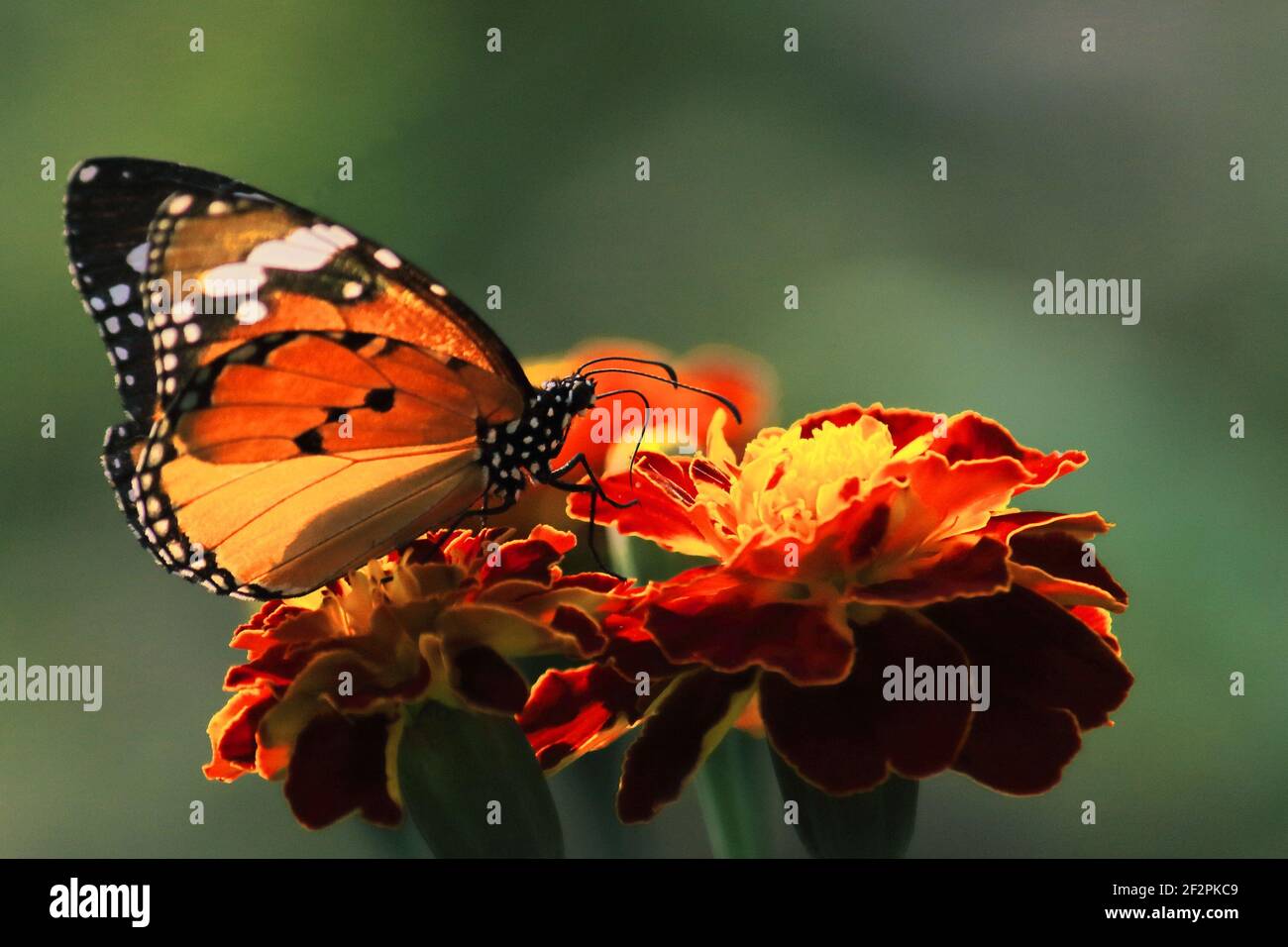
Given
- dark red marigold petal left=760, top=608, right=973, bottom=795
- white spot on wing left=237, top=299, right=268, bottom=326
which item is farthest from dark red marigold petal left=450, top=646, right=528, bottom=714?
white spot on wing left=237, top=299, right=268, bottom=326

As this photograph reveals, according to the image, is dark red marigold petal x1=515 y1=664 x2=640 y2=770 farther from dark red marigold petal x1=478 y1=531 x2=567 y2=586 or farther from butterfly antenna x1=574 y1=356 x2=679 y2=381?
butterfly antenna x1=574 y1=356 x2=679 y2=381

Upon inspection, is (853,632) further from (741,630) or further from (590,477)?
(590,477)

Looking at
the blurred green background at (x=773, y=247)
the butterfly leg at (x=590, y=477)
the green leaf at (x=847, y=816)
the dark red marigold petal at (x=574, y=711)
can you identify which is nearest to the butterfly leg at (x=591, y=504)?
the butterfly leg at (x=590, y=477)

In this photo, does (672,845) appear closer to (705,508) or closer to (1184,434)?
(705,508)

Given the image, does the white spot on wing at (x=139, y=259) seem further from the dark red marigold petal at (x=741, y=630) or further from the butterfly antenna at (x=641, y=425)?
the dark red marigold petal at (x=741, y=630)
